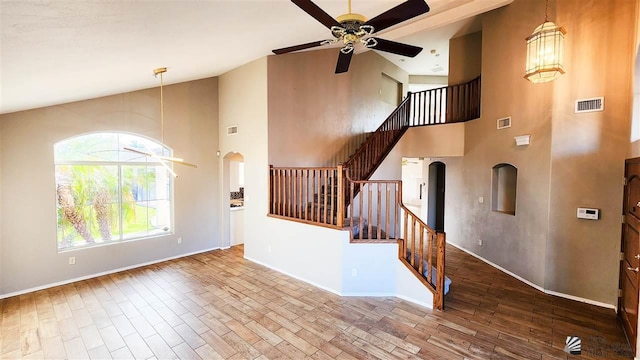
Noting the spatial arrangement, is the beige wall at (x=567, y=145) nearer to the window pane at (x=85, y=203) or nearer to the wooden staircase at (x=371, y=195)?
the wooden staircase at (x=371, y=195)

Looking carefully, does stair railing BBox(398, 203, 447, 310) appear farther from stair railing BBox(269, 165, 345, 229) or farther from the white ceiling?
the white ceiling

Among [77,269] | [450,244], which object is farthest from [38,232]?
[450,244]

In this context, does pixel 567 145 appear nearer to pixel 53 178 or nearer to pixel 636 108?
pixel 636 108

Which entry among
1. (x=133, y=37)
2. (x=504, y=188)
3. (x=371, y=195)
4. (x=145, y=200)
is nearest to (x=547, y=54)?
(x=371, y=195)

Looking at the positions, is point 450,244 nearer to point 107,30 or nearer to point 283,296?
point 283,296

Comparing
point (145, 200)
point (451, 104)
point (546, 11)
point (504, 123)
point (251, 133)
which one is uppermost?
point (546, 11)

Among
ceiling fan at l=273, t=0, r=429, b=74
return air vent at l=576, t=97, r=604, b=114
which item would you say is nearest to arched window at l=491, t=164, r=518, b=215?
return air vent at l=576, t=97, r=604, b=114

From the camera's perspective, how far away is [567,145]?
4004mm

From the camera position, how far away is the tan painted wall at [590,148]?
3.62 m

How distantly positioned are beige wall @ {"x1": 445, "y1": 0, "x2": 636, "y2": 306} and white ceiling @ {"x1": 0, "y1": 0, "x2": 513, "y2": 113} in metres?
0.97

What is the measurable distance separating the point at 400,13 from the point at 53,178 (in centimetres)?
557

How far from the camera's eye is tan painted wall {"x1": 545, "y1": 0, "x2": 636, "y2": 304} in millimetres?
3623

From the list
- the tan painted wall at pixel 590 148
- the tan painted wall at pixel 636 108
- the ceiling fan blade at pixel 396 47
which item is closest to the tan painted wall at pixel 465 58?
the tan painted wall at pixel 590 148

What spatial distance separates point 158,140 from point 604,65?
288 inches
